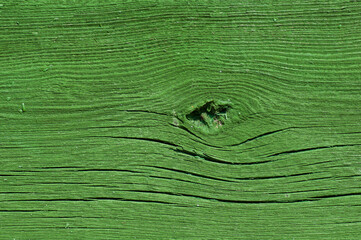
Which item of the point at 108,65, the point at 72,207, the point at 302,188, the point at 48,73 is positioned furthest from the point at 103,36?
the point at 302,188

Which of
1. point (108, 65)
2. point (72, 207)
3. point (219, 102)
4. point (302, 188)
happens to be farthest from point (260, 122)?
point (72, 207)

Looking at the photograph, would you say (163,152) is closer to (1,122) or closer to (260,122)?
(260,122)

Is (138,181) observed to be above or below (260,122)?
below

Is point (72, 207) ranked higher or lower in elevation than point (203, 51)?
lower

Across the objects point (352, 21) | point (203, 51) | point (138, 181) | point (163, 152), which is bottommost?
point (138, 181)

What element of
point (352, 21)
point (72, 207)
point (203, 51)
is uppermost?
point (352, 21)

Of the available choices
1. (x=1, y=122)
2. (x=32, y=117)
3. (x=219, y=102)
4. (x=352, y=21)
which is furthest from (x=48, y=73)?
(x=352, y=21)
